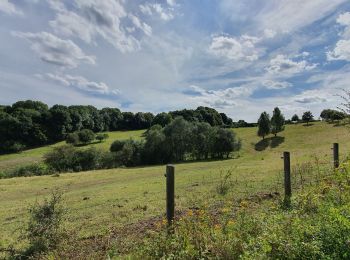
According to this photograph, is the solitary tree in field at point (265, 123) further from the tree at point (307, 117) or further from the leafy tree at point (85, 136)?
the leafy tree at point (85, 136)

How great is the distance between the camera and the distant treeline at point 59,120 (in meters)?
87.6

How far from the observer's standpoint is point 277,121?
3386 inches

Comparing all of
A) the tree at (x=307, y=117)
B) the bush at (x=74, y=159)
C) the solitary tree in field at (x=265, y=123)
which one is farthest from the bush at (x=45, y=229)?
the tree at (x=307, y=117)

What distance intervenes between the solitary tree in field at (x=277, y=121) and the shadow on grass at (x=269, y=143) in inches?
88.0

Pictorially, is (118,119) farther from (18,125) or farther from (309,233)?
(309,233)

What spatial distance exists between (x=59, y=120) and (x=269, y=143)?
62.8m

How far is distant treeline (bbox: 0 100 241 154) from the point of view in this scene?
8756 centimetres

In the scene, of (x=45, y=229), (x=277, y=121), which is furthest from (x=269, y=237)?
(x=277, y=121)

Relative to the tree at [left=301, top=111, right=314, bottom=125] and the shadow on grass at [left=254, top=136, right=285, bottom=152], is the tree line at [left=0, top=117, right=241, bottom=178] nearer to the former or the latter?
the shadow on grass at [left=254, top=136, right=285, bottom=152]

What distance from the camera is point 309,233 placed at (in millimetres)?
4848

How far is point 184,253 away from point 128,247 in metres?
2.01

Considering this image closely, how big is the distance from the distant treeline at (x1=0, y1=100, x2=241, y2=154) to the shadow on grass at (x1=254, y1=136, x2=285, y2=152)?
2903 centimetres

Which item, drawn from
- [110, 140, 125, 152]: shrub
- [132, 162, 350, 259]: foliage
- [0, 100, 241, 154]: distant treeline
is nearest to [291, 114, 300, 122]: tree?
[0, 100, 241, 154]: distant treeline

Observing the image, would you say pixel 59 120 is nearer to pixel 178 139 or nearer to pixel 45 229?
pixel 178 139
